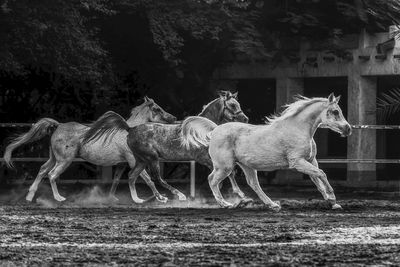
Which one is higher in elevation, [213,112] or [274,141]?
[213,112]

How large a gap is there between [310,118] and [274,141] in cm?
60

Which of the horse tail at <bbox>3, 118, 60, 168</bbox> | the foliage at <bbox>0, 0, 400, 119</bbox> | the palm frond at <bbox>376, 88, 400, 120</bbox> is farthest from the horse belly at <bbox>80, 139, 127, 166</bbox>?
the palm frond at <bbox>376, 88, 400, 120</bbox>

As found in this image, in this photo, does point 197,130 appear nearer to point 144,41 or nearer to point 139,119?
point 139,119

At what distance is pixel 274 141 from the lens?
67.4 ft

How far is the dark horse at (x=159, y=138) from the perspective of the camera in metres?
23.3

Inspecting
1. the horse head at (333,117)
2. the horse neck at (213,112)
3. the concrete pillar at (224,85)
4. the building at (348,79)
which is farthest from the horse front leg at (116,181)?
the concrete pillar at (224,85)

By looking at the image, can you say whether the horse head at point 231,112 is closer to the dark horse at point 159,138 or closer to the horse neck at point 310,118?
the dark horse at point 159,138

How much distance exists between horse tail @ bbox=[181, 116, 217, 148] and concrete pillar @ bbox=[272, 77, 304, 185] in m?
12.6

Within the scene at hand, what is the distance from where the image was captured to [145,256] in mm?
12562

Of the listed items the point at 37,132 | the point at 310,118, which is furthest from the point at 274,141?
the point at 37,132

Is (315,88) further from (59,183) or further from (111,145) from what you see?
(111,145)

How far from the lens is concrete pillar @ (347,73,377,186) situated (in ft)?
113

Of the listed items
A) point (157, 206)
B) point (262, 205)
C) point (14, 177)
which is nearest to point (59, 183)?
point (14, 177)

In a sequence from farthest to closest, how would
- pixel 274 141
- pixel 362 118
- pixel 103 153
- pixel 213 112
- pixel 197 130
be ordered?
pixel 362 118 < pixel 103 153 < pixel 213 112 < pixel 197 130 < pixel 274 141
